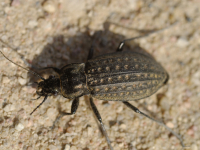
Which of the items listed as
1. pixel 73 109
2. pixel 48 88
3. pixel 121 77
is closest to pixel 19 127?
pixel 48 88

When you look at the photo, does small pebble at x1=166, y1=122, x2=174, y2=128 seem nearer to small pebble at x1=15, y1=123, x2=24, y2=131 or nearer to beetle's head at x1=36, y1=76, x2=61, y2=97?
beetle's head at x1=36, y1=76, x2=61, y2=97

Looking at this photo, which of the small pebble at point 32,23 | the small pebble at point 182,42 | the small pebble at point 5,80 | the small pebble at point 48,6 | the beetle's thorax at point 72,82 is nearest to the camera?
the small pebble at point 5,80

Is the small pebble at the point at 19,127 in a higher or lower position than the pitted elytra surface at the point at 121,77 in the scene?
lower

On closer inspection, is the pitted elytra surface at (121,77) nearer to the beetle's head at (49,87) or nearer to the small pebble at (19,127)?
the beetle's head at (49,87)

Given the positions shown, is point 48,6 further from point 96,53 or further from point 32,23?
point 96,53

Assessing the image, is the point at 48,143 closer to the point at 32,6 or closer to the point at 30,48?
the point at 30,48

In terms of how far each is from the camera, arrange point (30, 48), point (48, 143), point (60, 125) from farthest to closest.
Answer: point (30, 48)
point (60, 125)
point (48, 143)

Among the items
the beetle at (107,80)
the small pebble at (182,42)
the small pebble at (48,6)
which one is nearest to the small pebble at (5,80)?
the beetle at (107,80)

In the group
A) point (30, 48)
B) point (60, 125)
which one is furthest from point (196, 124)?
point (30, 48)
